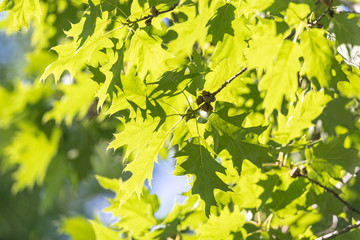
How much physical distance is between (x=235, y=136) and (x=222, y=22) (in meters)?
0.31

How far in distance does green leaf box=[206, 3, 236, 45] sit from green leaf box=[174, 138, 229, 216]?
0.96ft

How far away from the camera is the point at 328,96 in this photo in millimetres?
1384

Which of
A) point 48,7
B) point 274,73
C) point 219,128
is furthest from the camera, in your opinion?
point 48,7

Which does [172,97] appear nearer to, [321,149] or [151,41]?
[151,41]

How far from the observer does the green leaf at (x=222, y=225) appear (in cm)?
147

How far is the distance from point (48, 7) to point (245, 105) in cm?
155

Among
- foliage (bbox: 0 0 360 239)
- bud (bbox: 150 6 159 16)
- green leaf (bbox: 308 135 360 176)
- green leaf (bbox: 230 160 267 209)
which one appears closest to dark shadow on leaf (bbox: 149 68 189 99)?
foliage (bbox: 0 0 360 239)

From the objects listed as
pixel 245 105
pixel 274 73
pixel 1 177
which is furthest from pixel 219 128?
pixel 1 177

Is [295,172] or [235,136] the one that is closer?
[235,136]

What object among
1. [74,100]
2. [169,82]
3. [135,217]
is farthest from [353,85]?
[74,100]

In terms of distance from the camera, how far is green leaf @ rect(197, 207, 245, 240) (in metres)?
1.47

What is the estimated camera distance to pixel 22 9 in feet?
4.61

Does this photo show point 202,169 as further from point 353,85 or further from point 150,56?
point 353,85

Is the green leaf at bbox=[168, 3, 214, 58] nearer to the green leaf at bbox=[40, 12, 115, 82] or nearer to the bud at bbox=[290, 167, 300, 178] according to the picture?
the green leaf at bbox=[40, 12, 115, 82]
